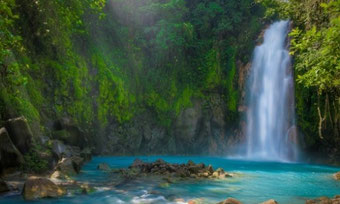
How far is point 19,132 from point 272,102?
748 inches

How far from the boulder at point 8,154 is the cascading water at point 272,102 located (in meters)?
17.3

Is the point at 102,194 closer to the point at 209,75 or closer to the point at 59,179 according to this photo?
the point at 59,179

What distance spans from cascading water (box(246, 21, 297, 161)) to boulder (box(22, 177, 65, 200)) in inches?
687

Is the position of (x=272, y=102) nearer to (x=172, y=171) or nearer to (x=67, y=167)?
(x=172, y=171)

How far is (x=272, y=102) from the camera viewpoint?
23.1 m

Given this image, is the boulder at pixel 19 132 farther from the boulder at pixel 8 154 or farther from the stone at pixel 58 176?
the stone at pixel 58 176

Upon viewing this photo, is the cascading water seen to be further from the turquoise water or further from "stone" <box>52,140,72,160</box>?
"stone" <box>52,140,72,160</box>

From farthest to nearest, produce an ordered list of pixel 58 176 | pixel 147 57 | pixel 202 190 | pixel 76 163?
pixel 147 57, pixel 76 163, pixel 58 176, pixel 202 190

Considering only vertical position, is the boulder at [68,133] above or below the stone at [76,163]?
above

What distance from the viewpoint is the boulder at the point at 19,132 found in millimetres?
9156

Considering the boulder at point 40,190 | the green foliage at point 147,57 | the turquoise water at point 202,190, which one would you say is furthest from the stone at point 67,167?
the green foliage at point 147,57

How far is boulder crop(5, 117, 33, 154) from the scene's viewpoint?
→ 360 inches

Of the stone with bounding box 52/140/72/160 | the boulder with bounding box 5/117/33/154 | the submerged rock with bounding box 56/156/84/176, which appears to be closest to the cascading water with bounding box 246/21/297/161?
the stone with bounding box 52/140/72/160

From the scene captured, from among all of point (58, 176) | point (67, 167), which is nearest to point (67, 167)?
point (67, 167)
